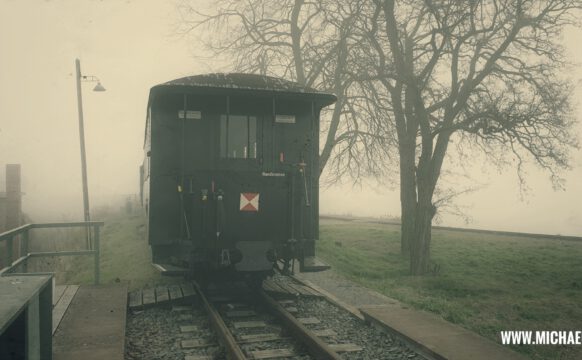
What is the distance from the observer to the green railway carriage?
7.94m

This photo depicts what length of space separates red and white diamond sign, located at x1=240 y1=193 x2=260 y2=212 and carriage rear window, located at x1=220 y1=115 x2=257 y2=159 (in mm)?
649

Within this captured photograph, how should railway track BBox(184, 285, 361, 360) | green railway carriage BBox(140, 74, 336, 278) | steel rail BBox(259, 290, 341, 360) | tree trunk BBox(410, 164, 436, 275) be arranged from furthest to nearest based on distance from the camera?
1. tree trunk BBox(410, 164, 436, 275)
2. green railway carriage BBox(140, 74, 336, 278)
3. railway track BBox(184, 285, 361, 360)
4. steel rail BBox(259, 290, 341, 360)

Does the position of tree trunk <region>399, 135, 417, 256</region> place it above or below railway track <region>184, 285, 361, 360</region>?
above

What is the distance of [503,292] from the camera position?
1112cm

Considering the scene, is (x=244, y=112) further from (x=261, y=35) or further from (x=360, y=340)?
(x=261, y=35)

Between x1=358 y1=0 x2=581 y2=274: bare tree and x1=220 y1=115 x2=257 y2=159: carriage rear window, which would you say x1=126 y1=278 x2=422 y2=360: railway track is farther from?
x1=358 y1=0 x2=581 y2=274: bare tree

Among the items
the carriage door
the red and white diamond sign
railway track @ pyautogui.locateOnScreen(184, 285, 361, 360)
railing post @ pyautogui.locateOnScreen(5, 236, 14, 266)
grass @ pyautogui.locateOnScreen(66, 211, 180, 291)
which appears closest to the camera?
railway track @ pyautogui.locateOnScreen(184, 285, 361, 360)

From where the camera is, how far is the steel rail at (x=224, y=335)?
5583 mm

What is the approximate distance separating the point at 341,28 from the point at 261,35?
4.70 metres

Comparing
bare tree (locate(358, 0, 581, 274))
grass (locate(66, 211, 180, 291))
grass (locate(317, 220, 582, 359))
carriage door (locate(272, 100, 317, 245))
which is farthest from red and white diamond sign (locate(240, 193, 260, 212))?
bare tree (locate(358, 0, 581, 274))

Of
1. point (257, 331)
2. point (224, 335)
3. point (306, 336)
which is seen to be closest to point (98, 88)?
point (257, 331)

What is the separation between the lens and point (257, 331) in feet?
22.8

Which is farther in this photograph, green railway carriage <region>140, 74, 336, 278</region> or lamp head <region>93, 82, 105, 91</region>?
lamp head <region>93, 82, 105, 91</region>

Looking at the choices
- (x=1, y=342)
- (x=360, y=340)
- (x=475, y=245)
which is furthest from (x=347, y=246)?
(x=1, y=342)
